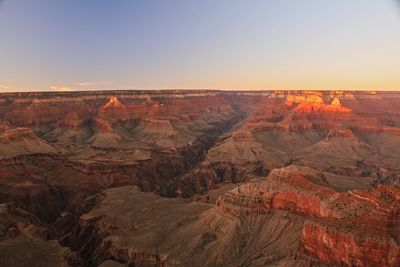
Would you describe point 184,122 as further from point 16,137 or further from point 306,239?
point 306,239

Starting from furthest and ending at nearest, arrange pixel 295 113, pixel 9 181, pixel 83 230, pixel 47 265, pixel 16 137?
1. pixel 295 113
2. pixel 16 137
3. pixel 9 181
4. pixel 83 230
5. pixel 47 265

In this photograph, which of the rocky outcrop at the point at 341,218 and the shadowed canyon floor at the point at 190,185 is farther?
the shadowed canyon floor at the point at 190,185

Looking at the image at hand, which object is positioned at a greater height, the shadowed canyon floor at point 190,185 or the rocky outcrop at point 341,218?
the rocky outcrop at point 341,218

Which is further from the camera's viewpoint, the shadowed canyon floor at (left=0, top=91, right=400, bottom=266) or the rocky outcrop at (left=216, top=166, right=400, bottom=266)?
the shadowed canyon floor at (left=0, top=91, right=400, bottom=266)

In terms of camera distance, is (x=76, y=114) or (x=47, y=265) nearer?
(x=47, y=265)

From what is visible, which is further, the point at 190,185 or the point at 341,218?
the point at 190,185

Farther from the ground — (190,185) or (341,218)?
(341,218)

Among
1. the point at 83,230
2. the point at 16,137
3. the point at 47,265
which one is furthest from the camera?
the point at 16,137

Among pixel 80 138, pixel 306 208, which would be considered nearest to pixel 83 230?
pixel 306 208
